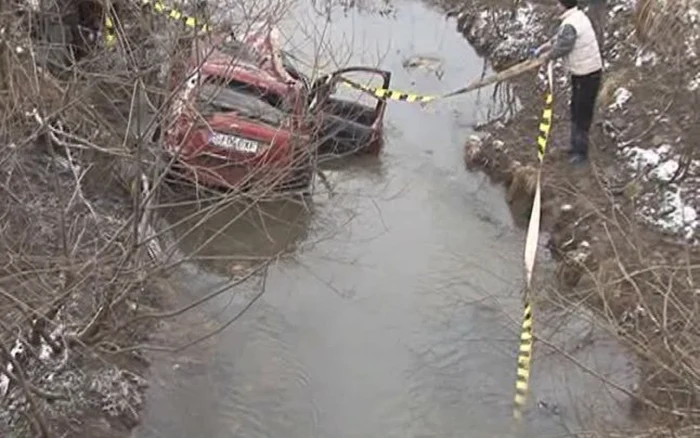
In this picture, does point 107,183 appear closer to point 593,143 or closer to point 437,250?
point 437,250

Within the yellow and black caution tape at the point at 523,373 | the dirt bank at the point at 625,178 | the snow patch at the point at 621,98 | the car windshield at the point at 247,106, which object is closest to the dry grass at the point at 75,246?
the car windshield at the point at 247,106

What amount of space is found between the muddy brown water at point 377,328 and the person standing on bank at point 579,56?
1.58m

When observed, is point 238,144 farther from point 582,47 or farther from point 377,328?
point 582,47

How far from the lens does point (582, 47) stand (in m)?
12.6

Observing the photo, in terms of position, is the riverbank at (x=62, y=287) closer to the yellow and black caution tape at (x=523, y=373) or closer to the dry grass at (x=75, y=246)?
the dry grass at (x=75, y=246)

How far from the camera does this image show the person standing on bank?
12461mm

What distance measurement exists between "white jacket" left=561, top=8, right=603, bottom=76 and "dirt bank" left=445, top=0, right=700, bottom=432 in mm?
1206

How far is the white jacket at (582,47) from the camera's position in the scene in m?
12.4

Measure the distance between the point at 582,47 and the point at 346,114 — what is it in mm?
3431

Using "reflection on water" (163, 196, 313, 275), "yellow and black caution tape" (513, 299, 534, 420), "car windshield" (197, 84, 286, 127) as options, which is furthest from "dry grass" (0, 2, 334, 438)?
"yellow and black caution tape" (513, 299, 534, 420)

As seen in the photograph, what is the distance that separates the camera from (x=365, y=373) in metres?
10.7

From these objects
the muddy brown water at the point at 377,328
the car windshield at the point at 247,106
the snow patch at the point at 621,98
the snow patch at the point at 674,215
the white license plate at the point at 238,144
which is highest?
the snow patch at the point at 621,98

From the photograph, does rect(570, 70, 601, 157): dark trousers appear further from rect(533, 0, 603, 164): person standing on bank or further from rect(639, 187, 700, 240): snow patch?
rect(639, 187, 700, 240): snow patch

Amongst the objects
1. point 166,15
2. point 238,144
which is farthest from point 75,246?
point 238,144
